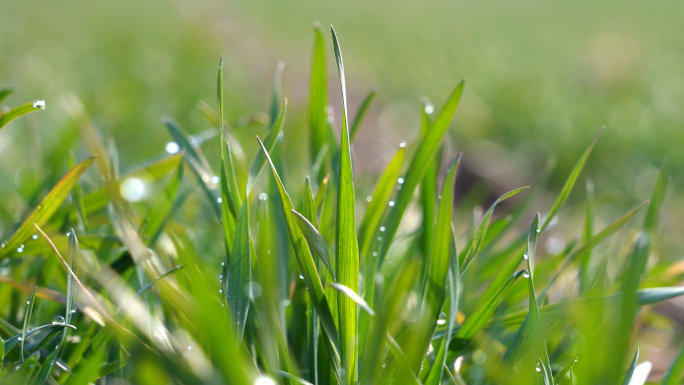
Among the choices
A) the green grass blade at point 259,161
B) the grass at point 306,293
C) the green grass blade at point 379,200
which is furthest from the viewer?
the green grass blade at point 379,200

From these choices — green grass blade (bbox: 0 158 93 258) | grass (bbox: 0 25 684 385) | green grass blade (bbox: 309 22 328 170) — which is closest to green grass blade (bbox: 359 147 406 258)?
grass (bbox: 0 25 684 385)

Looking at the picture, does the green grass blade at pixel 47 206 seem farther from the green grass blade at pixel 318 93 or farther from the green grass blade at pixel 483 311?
the green grass blade at pixel 483 311

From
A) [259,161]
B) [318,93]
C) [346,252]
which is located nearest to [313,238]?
[346,252]

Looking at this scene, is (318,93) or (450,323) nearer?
(450,323)

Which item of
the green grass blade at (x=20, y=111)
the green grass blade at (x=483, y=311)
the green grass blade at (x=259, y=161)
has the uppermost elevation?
the green grass blade at (x=20, y=111)

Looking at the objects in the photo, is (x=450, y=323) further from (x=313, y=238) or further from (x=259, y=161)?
(x=259, y=161)

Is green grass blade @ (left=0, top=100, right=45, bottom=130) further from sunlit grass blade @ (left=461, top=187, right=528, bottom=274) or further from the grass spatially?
sunlit grass blade @ (left=461, top=187, right=528, bottom=274)

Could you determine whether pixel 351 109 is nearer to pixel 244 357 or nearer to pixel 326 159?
pixel 326 159

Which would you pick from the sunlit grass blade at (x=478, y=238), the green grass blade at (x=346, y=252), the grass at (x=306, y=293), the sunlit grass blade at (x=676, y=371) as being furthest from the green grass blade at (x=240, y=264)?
the sunlit grass blade at (x=676, y=371)
